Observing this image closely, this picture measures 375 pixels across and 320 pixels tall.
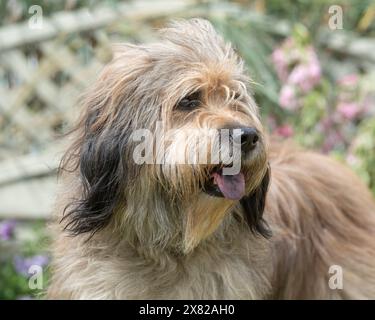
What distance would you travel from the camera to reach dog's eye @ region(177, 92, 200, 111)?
348cm

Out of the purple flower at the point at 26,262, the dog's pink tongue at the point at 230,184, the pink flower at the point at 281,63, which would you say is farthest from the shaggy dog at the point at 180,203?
the pink flower at the point at 281,63

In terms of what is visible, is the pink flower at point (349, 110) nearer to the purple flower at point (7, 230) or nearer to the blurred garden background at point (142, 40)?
the blurred garden background at point (142, 40)

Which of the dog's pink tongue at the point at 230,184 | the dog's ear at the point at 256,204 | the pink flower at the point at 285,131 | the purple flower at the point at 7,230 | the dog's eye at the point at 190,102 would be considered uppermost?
the dog's eye at the point at 190,102

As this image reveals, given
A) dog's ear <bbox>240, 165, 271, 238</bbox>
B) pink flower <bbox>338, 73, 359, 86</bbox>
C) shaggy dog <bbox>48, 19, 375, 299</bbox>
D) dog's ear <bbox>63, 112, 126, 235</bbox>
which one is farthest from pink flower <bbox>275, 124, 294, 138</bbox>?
dog's ear <bbox>63, 112, 126, 235</bbox>

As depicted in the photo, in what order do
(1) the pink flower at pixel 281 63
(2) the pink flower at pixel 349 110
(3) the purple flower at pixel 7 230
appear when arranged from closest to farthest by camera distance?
(3) the purple flower at pixel 7 230
(2) the pink flower at pixel 349 110
(1) the pink flower at pixel 281 63

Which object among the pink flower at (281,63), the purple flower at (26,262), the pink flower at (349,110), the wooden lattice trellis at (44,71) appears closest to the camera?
the purple flower at (26,262)

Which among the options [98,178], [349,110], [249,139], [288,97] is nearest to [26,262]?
[288,97]

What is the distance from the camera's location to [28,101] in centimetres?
681

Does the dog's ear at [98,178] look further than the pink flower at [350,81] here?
No

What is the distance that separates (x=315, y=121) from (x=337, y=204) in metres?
1.74

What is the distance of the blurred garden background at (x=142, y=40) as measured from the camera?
5945 mm

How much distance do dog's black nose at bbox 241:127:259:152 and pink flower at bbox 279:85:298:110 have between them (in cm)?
252

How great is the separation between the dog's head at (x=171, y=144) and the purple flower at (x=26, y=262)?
1594 mm

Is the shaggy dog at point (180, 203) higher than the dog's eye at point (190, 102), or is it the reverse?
the dog's eye at point (190, 102)
